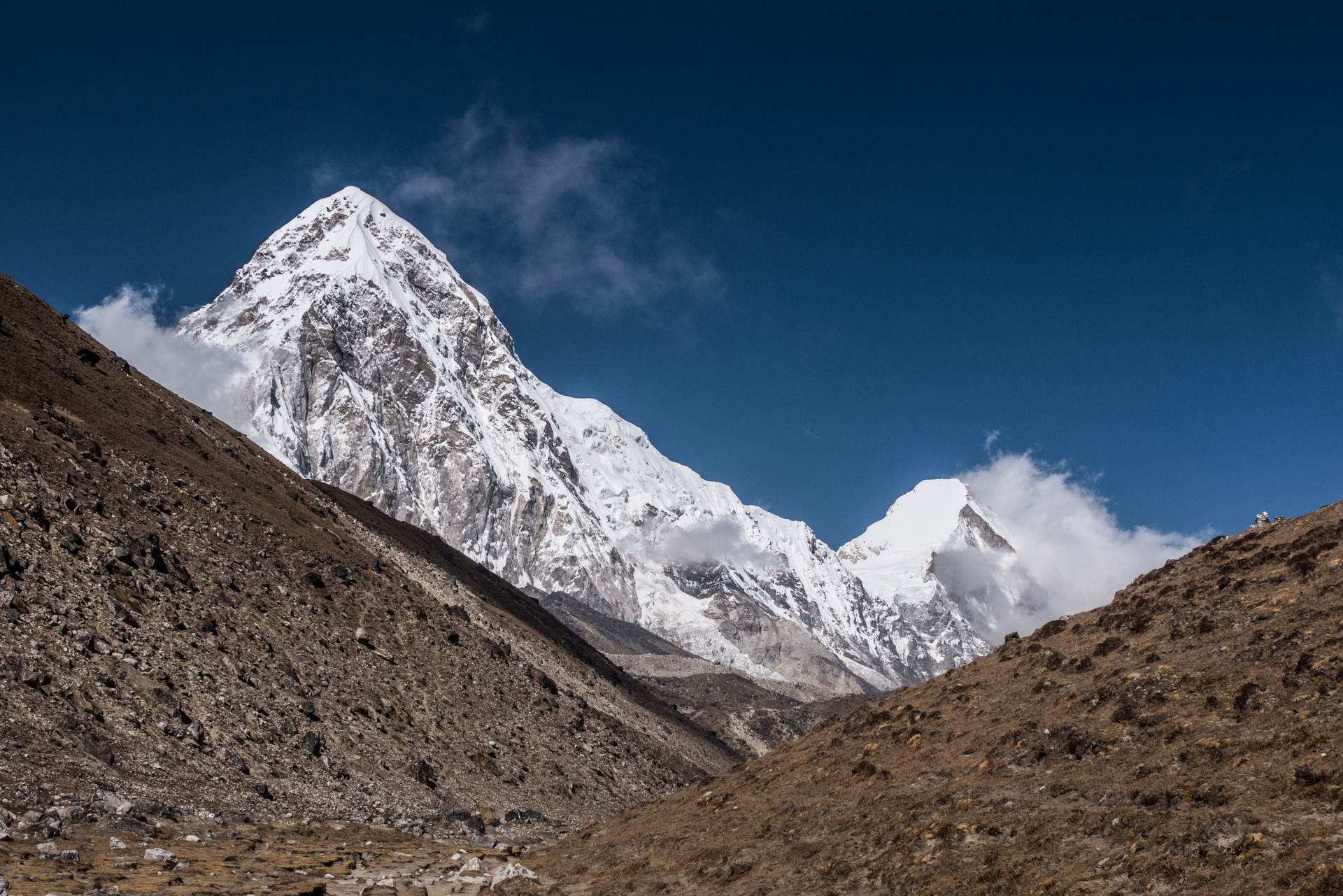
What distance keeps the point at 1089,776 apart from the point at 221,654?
33.4 metres

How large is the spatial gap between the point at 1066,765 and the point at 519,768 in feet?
108

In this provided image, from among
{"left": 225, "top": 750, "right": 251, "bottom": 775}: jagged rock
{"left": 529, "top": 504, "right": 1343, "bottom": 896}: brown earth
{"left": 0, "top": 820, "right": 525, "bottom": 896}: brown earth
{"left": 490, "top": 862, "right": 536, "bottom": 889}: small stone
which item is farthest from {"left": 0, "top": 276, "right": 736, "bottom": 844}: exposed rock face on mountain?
{"left": 529, "top": 504, "right": 1343, "bottom": 896}: brown earth

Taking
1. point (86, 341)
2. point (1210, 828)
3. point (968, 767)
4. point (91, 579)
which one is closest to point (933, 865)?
point (1210, 828)

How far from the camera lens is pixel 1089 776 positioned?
2066 cm

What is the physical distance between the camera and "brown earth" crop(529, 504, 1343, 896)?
50.4 ft

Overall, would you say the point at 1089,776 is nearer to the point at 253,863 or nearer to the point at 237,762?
the point at 253,863

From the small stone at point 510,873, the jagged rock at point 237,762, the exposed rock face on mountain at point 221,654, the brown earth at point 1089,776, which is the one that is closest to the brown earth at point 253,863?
the small stone at point 510,873

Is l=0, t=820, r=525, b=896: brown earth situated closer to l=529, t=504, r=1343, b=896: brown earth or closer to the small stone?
the small stone

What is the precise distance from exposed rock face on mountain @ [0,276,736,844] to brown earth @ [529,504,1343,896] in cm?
1060

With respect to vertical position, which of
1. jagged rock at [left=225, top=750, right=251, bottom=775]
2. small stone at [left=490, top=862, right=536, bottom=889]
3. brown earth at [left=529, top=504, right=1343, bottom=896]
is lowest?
jagged rock at [left=225, top=750, right=251, bottom=775]

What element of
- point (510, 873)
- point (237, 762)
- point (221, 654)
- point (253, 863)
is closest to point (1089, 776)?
point (510, 873)

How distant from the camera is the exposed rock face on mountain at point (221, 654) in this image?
28.0 m

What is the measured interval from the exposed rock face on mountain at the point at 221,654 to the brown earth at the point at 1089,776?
1060 centimetres

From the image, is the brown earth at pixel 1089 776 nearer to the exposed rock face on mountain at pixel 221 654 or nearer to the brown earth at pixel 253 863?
the brown earth at pixel 253 863
